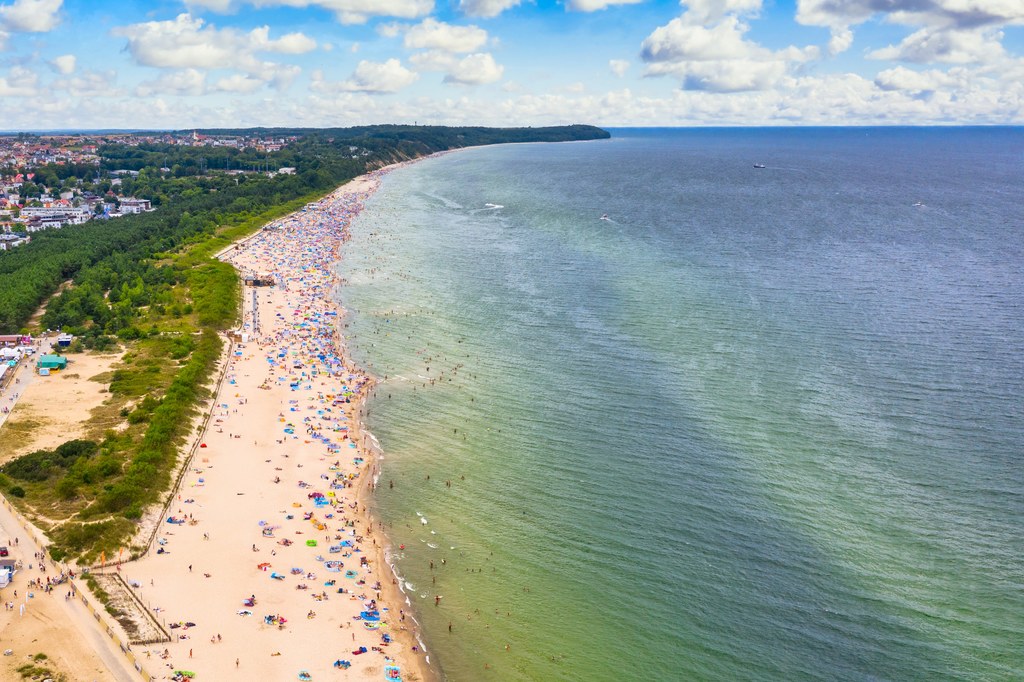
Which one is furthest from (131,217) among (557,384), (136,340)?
(557,384)

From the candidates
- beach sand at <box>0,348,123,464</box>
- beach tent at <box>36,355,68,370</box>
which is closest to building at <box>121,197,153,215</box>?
beach sand at <box>0,348,123,464</box>

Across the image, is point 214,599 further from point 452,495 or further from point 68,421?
point 68,421

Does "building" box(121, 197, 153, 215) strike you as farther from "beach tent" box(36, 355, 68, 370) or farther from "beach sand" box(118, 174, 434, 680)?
"beach sand" box(118, 174, 434, 680)

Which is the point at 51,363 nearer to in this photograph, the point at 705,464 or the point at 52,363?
the point at 52,363

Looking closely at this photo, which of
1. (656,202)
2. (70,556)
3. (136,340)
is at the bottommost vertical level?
(70,556)

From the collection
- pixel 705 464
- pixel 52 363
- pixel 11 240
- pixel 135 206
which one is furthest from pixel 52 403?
pixel 135 206
